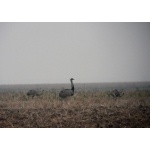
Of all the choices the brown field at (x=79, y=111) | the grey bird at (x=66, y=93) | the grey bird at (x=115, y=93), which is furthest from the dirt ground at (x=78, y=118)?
the grey bird at (x=66, y=93)

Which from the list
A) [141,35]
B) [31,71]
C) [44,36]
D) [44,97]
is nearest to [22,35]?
[44,36]

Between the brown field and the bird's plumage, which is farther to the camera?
the bird's plumage

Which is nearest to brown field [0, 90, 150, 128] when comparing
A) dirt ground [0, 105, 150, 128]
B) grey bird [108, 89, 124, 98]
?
dirt ground [0, 105, 150, 128]

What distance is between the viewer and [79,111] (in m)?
6.67

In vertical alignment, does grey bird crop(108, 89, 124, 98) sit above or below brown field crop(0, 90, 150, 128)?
above

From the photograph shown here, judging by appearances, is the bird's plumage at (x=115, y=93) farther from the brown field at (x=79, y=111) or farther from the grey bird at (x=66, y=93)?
the grey bird at (x=66, y=93)

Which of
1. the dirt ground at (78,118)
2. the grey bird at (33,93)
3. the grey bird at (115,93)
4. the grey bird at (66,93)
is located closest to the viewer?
the dirt ground at (78,118)

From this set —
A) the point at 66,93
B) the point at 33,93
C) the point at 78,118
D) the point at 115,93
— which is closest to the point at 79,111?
the point at 78,118

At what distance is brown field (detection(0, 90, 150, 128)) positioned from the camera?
246 inches

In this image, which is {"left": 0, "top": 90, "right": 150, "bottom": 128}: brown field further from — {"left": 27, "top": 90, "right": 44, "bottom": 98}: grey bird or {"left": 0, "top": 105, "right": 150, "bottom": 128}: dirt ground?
{"left": 27, "top": 90, "right": 44, "bottom": 98}: grey bird

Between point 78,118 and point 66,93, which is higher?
point 66,93

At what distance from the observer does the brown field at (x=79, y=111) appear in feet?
20.5

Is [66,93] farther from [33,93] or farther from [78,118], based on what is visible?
[78,118]

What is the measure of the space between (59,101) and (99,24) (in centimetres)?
264
